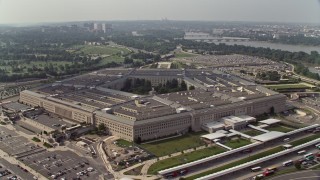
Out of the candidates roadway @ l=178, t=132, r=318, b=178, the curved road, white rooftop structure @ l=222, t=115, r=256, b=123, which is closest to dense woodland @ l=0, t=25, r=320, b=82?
white rooftop structure @ l=222, t=115, r=256, b=123

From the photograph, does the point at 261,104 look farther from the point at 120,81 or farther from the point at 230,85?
the point at 120,81

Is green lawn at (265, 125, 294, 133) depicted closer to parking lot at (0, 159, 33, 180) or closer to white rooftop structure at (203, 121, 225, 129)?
white rooftop structure at (203, 121, 225, 129)

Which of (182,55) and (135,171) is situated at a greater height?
(182,55)

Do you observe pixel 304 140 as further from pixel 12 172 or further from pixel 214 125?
pixel 12 172

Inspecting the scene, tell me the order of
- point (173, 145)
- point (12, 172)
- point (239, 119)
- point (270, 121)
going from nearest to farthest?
point (12, 172) → point (173, 145) → point (239, 119) → point (270, 121)

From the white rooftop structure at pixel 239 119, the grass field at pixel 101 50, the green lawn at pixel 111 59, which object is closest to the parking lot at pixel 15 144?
the white rooftop structure at pixel 239 119

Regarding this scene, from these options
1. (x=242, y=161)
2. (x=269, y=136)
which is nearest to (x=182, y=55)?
(x=269, y=136)
